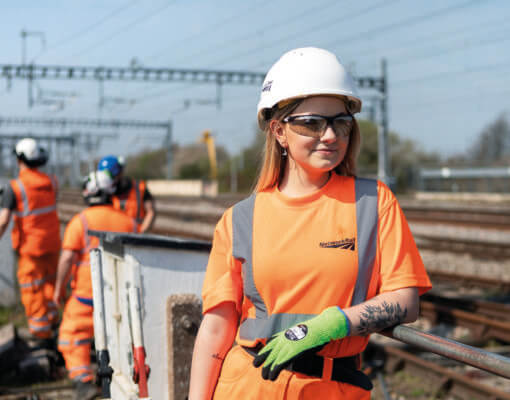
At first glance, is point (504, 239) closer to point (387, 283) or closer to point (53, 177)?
point (53, 177)

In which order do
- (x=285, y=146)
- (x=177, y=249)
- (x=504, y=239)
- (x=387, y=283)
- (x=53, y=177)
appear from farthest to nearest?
(x=504, y=239)
(x=53, y=177)
(x=177, y=249)
(x=285, y=146)
(x=387, y=283)

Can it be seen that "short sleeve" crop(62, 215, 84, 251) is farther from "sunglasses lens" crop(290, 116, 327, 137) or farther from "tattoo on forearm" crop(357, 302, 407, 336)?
"tattoo on forearm" crop(357, 302, 407, 336)

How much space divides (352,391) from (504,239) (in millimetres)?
13814

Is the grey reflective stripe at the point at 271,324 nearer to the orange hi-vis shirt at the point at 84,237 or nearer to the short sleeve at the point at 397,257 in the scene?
the short sleeve at the point at 397,257

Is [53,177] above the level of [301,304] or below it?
above

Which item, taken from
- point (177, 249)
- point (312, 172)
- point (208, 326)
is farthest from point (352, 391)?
point (177, 249)

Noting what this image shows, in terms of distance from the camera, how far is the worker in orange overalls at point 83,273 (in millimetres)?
4641

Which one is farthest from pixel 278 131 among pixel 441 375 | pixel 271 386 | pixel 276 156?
pixel 441 375

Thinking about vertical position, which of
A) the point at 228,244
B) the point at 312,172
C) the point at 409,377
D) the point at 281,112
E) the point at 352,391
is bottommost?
the point at 409,377

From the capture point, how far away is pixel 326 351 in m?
1.84

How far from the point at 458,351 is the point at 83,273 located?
373 centimetres

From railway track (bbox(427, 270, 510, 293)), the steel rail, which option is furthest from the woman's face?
railway track (bbox(427, 270, 510, 293))

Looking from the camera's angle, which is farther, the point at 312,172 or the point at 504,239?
the point at 504,239

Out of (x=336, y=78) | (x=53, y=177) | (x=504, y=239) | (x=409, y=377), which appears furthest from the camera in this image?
(x=504, y=239)
